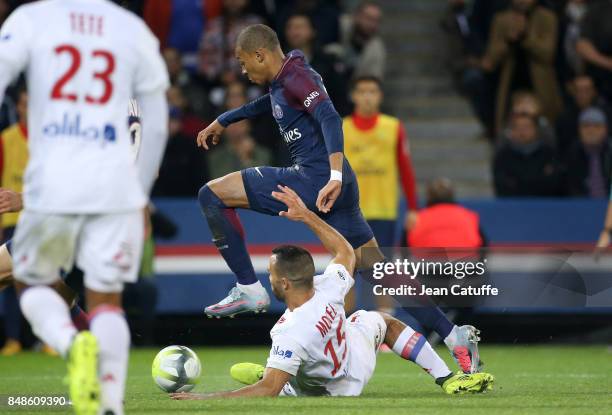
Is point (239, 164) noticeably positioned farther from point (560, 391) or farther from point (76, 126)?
point (76, 126)

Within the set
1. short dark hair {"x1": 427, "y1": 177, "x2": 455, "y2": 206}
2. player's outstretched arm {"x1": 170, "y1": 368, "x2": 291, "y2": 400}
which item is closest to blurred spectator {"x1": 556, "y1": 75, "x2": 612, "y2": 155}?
short dark hair {"x1": 427, "y1": 177, "x2": 455, "y2": 206}

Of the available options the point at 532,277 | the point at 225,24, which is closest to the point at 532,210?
the point at 532,277

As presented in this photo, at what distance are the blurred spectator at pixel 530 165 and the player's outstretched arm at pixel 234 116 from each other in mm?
5397

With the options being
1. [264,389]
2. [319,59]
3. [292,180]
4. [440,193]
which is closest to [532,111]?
[440,193]

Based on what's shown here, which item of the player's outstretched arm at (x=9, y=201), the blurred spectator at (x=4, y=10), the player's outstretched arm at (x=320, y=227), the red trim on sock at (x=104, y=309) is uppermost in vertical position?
the blurred spectator at (x=4, y=10)

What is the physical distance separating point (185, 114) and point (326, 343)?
7.15 meters

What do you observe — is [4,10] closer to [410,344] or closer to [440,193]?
[440,193]

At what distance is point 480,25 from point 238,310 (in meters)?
8.33

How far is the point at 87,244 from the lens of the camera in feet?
20.1

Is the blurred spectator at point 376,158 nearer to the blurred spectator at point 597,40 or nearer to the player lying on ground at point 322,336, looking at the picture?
the blurred spectator at point 597,40

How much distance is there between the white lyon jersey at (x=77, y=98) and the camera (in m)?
6.06

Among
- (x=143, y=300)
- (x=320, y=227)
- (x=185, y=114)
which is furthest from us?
(x=185, y=114)

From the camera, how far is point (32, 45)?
20.1ft

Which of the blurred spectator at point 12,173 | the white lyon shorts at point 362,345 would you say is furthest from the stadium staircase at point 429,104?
the white lyon shorts at point 362,345
